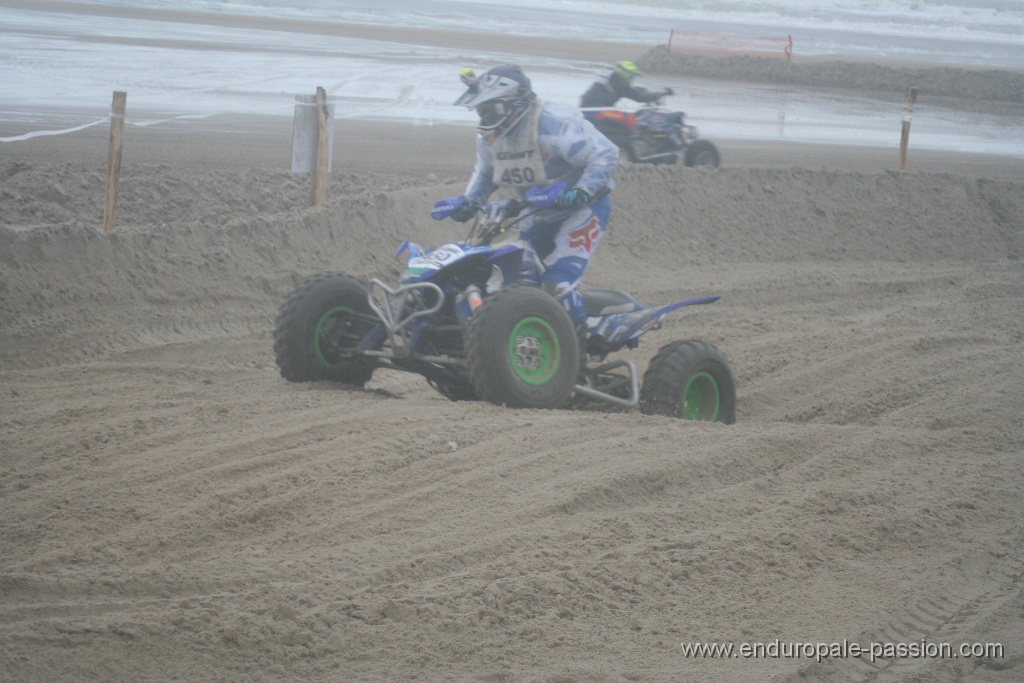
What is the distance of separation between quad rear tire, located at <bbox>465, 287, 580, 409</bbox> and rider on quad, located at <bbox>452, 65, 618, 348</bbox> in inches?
26.2

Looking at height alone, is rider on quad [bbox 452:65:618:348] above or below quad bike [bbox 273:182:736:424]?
A: above

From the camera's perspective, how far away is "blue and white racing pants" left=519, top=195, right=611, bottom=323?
7.31m

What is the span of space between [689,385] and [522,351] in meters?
1.56

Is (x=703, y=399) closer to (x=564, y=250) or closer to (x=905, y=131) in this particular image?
(x=564, y=250)

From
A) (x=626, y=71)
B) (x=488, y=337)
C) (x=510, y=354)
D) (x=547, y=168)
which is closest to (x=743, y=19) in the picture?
(x=626, y=71)

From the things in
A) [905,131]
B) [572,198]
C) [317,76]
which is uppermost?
[317,76]

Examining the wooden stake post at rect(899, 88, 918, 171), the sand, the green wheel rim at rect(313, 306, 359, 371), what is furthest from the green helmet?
the green wheel rim at rect(313, 306, 359, 371)

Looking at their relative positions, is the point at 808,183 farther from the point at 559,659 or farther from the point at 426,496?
the point at 559,659

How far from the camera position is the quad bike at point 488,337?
6.40 meters

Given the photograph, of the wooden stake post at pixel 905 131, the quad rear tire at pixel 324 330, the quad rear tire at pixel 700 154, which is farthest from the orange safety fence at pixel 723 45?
the quad rear tire at pixel 324 330

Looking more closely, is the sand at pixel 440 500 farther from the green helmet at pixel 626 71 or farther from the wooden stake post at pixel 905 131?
the wooden stake post at pixel 905 131

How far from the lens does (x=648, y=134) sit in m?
16.0

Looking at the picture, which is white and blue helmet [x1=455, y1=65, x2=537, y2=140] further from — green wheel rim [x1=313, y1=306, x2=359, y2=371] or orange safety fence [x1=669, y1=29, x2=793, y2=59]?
orange safety fence [x1=669, y1=29, x2=793, y2=59]

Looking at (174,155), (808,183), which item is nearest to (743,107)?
(808,183)
